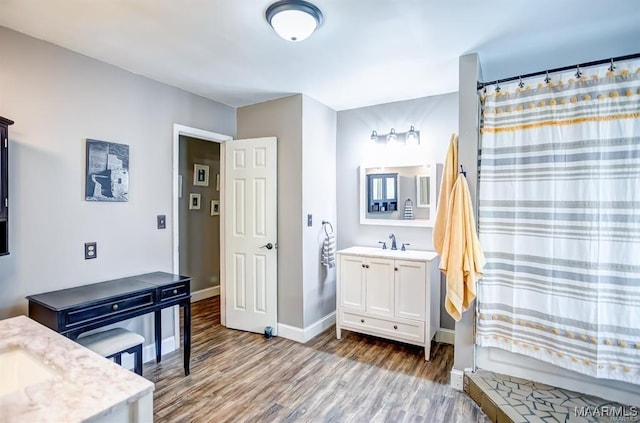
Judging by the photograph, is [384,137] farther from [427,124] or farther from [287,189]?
[287,189]

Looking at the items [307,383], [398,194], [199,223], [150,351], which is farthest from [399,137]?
[150,351]

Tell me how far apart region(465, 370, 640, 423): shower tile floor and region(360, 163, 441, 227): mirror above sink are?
1496 millimetres

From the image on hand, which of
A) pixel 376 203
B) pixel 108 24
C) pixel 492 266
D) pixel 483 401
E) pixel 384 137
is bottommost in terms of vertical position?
pixel 483 401

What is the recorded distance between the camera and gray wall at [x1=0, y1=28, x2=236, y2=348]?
209 centimetres

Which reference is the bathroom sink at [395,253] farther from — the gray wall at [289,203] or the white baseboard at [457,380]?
the white baseboard at [457,380]

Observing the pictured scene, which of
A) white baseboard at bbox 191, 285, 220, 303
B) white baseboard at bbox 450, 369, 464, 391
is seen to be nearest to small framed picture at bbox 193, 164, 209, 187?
white baseboard at bbox 191, 285, 220, 303

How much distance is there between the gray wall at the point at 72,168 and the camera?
2.09 meters

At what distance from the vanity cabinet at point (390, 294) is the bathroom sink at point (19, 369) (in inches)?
96.7

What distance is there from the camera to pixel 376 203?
11.8 ft

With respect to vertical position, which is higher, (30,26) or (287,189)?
(30,26)

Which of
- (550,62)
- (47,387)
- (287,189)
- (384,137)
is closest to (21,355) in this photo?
(47,387)

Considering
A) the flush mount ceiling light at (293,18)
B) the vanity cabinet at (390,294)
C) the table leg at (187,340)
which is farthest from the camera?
the vanity cabinet at (390,294)

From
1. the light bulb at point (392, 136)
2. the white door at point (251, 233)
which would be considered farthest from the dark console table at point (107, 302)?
the light bulb at point (392, 136)

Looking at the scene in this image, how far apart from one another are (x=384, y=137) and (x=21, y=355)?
127 inches
